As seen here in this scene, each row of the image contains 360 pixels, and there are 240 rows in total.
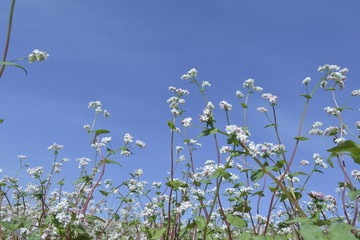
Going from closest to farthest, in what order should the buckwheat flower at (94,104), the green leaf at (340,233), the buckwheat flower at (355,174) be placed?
the green leaf at (340,233)
the buckwheat flower at (355,174)
the buckwheat flower at (94,104)

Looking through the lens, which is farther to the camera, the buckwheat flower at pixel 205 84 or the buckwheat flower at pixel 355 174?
the buckwheat flower at pixel 205 84

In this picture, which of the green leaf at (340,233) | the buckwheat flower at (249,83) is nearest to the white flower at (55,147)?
the buckwheat flower at (249,83)

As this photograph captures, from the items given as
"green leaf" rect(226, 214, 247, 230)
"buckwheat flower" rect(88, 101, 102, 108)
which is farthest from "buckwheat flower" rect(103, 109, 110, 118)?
"green leaf" rect(226, 214, 247, 230)

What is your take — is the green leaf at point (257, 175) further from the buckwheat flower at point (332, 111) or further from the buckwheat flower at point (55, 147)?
the buckwheat flower at point (55, 147)

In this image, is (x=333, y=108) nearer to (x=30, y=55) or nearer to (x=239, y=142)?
(x=239, y=142)

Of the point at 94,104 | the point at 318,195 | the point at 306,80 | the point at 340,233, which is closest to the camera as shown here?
the point at 340,233

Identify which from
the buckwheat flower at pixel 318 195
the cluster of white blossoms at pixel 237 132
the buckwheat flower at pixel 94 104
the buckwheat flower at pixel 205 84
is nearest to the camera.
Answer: the cluster of white blossoms at pixel 237 132

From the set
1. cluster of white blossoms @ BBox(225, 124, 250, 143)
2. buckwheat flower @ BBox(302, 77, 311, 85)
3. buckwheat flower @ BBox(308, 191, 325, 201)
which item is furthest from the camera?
buckwheat flower @ BBox(302, 77, 311, 85)

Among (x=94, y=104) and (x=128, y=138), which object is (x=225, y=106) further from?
(x=94, y=104)

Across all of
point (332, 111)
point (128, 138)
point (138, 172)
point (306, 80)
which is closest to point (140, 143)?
point (128, 138)

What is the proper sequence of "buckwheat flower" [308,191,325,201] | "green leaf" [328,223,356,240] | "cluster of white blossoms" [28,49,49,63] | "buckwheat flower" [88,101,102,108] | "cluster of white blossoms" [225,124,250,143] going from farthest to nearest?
"buckwheat flower" [88,101,102,108]
"buckwheat flower" [308,191,325,201]
"cluster of white blossoms" [28,49,49,63]
"cluster of white blossoms" [225,124,250,143]
"green leaf" [328,223,356,240]

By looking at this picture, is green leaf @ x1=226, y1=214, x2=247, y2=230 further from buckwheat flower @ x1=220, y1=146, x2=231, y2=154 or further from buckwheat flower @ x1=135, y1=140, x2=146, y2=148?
buckwheat flower @ x1=135, y1=140, x2=146, y2=148

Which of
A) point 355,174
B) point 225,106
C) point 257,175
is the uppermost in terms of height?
point 225,106

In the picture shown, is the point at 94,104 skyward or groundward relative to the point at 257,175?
skyward
